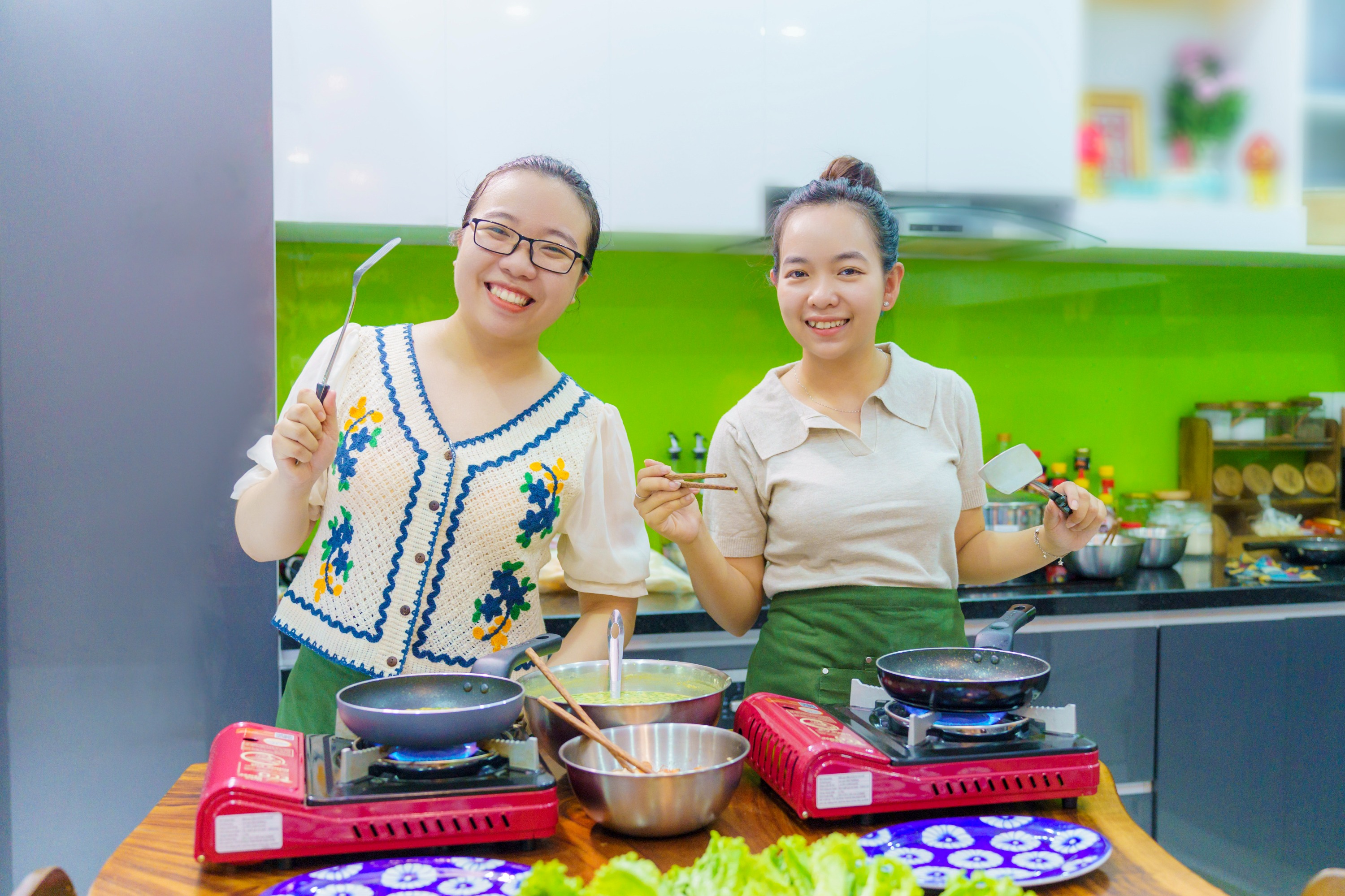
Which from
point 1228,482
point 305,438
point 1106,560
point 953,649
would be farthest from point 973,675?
point 1228,482

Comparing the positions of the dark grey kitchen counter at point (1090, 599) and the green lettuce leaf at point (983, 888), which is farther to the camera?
the dark grey kitchen counter at point (1090, 599)

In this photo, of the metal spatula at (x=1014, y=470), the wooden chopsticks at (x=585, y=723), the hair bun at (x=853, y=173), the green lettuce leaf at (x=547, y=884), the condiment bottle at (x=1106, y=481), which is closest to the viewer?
the green lettuce leaf at (x=547, y=884)

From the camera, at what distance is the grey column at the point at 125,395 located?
207 cm

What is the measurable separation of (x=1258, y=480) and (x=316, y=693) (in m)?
2.97

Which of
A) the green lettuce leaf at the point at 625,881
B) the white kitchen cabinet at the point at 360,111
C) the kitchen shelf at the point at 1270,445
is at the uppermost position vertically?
the white kitchen cabinet at the point at 360,111

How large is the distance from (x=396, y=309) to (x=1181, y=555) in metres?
2.26

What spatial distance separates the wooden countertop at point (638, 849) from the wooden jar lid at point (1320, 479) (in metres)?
2.62

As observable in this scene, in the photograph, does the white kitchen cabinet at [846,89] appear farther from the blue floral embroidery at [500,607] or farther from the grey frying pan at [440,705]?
the grey frying pan at [440,705]

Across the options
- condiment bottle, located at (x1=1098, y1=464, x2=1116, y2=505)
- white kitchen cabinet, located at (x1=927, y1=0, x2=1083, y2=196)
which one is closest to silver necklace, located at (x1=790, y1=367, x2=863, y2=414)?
white kitchen cabinet, located at (x1=927, y1=0, x2=1083, y2=196)

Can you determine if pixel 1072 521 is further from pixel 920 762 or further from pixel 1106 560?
pixel 1106 560

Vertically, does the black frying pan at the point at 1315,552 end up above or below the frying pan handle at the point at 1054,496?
below

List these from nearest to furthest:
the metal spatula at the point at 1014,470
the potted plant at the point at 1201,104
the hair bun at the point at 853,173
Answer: the metal spatula at the point at 1014,470
the hair bun at the point at 853,173
the potted plant at the point at 1201,104

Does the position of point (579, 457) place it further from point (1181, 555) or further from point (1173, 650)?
point (1181, 555)

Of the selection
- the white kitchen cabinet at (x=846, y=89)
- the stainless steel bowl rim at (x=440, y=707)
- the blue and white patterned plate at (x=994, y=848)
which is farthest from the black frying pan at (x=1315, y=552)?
the stainless steel bowl rim at (x=440, y=707)
